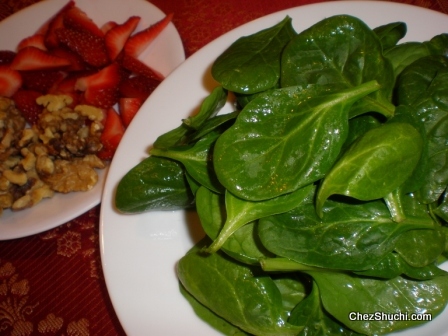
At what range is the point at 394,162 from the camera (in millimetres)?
558

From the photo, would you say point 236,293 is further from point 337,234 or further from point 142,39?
point 142,39

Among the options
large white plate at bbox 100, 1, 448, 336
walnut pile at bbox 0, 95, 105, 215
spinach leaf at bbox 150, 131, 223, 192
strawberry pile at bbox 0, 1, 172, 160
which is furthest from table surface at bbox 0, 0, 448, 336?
spinach leaf at bbox 150, 131, 223, 192

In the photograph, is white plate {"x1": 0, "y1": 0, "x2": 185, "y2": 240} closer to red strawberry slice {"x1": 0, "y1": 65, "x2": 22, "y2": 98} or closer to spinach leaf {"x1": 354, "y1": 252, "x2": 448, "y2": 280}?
red strawberry slice {"x1": 0, "y1": 65, "x2": 22, "y2": 98}

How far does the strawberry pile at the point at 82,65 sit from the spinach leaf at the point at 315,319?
780 mm

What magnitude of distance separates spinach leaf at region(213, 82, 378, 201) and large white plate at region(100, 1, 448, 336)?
0.80 feet

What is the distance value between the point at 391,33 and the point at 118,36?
0.82m

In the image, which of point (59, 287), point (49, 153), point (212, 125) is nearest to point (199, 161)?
point (212, 125)

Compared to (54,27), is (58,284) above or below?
below

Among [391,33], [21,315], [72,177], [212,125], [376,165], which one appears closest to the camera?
[376,165]

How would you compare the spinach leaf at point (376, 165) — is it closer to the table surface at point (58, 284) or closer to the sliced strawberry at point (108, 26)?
the table surface at point (58, 284)

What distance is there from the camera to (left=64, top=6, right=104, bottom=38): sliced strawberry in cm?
133

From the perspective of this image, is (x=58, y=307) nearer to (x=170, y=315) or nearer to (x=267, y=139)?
(x=170, y=315)

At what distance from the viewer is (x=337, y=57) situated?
68 cm

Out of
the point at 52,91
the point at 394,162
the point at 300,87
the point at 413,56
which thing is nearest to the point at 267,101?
the point at 300,87
